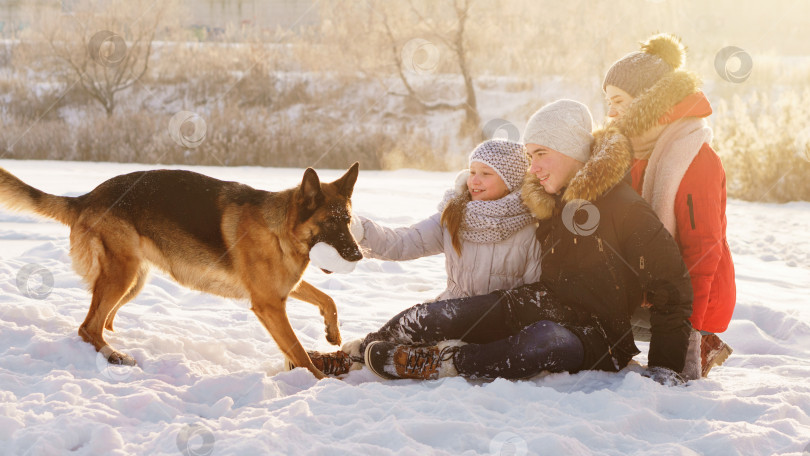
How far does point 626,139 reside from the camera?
3.62 m

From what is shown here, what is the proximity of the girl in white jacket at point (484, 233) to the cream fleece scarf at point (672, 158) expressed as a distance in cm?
74

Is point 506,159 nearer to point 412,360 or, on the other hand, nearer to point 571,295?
point 571,295

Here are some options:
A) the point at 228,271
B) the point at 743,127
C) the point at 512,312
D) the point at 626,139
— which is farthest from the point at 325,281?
the point at 743,127

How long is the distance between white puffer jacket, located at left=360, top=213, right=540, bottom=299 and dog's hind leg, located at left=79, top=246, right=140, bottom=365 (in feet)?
5.14

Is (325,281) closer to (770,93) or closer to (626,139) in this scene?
(626,139)

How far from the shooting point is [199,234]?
432cm

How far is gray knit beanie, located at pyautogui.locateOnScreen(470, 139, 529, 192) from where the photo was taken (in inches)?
157

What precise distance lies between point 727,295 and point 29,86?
2610 cm
